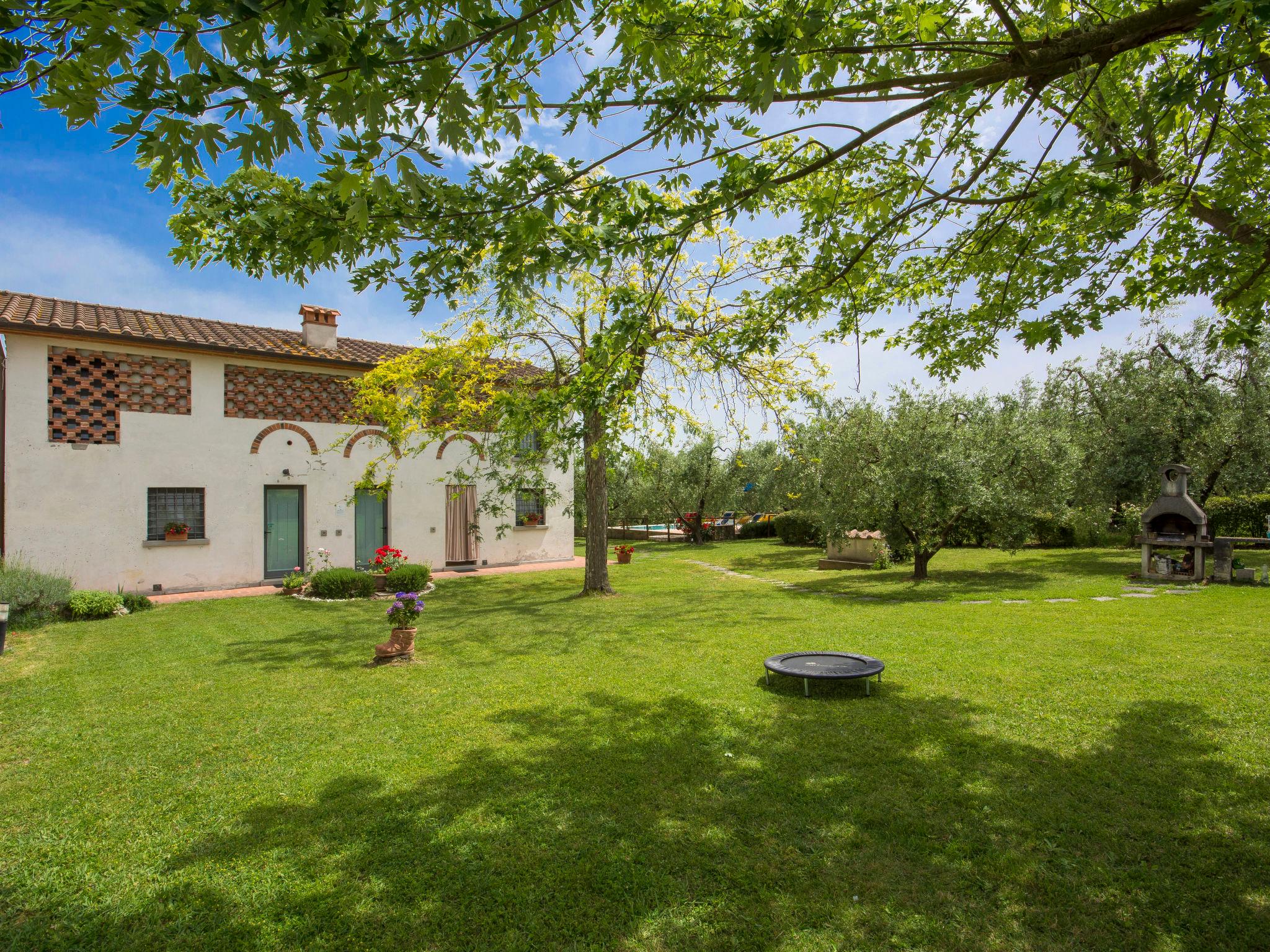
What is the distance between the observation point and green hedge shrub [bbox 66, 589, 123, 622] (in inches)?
446

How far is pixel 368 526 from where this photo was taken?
57.0 ft

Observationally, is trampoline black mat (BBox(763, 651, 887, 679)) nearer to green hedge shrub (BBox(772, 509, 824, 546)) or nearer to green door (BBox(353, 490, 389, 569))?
green door (BBox(353, 490, 389, 569))

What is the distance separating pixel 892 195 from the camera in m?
5.98

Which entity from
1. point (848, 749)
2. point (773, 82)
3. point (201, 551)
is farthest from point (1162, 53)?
point (201, 551)

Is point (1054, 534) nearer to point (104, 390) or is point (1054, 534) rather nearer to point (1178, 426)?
point (1178, 426)

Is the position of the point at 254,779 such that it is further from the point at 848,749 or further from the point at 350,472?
the point at 350,472

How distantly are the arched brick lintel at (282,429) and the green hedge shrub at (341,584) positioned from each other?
341cm

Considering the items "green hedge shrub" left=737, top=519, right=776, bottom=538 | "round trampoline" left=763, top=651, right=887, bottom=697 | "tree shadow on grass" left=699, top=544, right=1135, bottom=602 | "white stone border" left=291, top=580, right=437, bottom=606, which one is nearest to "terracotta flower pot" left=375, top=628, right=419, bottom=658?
"round trampoline" left=763, top=651, right=887, bottom=697

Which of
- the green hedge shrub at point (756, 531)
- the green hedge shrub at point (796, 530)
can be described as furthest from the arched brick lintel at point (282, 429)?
the green hedge shrub at point (756, 531)

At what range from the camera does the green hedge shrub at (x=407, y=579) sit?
14.8 meters

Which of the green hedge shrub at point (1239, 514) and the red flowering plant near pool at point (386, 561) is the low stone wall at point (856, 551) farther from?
the red flowering plant near pool at point (386, 561)

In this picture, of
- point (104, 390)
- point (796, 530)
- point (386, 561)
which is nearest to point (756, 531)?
point (796, 530)

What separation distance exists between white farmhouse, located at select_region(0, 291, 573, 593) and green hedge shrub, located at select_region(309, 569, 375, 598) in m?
2.33

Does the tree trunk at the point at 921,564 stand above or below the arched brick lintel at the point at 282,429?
below
